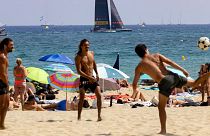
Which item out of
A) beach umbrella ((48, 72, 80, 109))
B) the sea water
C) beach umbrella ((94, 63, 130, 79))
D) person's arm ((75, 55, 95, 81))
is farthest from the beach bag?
the sea water

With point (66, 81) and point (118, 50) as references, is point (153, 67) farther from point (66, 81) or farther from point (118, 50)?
point (118, 50)

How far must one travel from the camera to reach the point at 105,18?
318 ft

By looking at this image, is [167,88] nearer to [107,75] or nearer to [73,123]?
[73,123]

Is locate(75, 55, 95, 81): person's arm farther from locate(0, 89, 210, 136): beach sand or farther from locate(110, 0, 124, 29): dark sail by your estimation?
locate(110, 0, 124, 29): dark sail

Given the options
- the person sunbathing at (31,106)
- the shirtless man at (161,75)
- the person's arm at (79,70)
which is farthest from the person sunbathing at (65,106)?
the shirtless man at (161,75)

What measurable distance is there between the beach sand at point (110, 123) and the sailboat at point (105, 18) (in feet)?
271

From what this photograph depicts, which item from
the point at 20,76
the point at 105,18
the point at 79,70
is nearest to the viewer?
the point at 79,70

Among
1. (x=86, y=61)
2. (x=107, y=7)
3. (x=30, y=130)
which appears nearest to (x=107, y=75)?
(x=86, y=61)

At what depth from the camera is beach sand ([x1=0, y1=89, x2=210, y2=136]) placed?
26.9 feet

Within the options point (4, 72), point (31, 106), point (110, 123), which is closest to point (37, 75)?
point (31, 106)

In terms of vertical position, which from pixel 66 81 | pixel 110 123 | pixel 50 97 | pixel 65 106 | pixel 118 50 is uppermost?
pixel 118 50

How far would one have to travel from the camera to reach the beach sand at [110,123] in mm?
8195

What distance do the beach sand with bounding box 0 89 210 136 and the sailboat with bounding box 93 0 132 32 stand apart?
82.6 metres

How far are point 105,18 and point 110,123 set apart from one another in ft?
290
